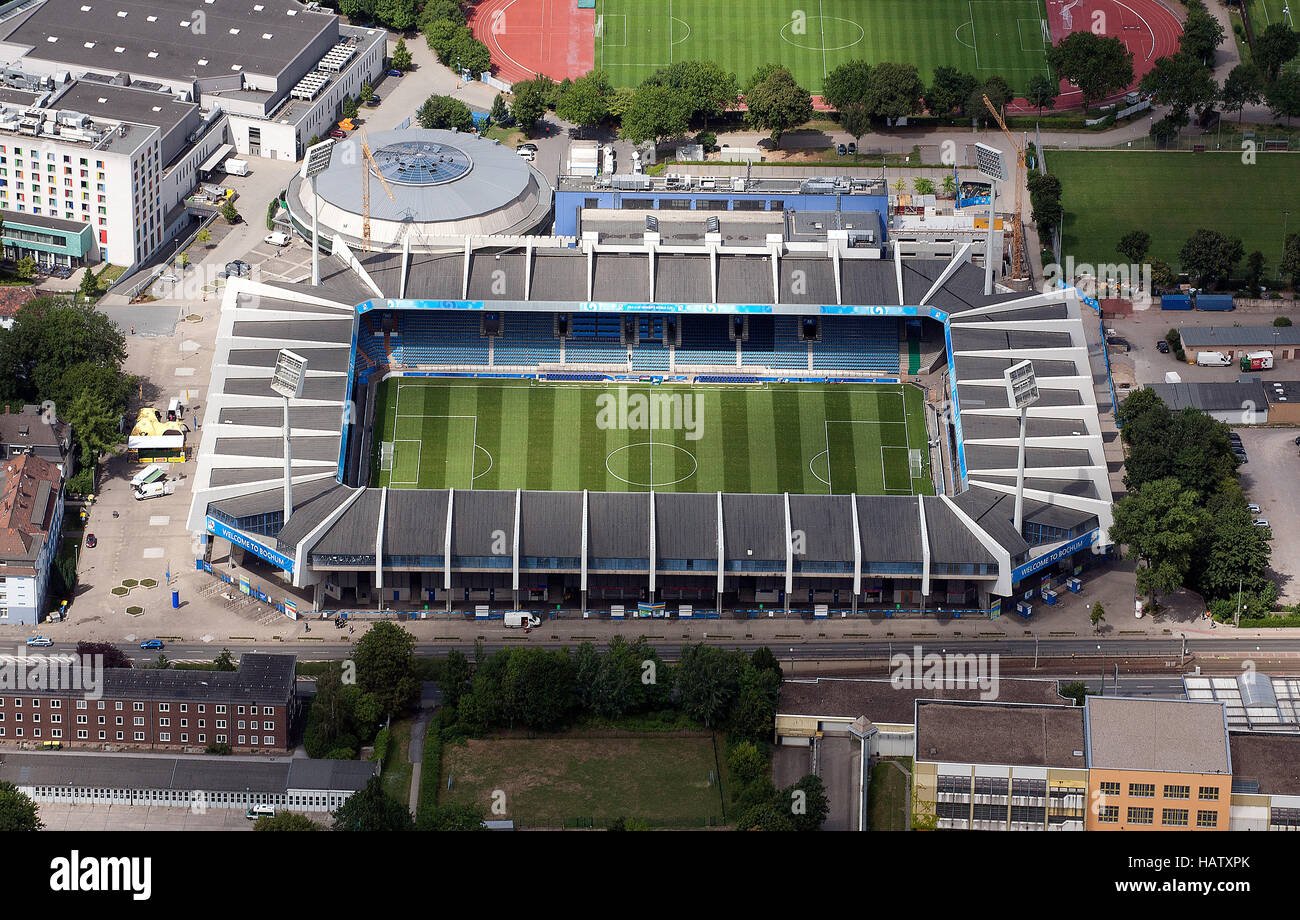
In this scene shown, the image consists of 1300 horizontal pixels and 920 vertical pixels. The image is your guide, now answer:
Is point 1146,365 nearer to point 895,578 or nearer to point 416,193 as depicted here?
point 895,578

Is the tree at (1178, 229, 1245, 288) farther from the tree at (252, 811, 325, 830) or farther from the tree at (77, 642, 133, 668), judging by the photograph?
the tree at (77, 642, 133, 668)

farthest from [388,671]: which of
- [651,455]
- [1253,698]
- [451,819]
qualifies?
[1253,698]

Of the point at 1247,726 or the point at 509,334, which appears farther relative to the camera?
the point at 509,334

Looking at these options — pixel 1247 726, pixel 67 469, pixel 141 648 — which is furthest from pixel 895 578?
pixel 67 469

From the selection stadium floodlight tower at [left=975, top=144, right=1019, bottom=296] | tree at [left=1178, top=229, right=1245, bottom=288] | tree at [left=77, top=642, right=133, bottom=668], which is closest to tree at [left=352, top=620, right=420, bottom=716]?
tree at [left=77, top=642, right=133, bottom=668]

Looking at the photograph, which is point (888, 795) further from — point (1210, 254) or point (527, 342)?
point (1210, 254)

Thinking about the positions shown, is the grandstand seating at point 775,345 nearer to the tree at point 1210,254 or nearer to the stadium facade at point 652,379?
the stadium facade at point 652,379

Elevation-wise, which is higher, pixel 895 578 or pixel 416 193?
pixel 416 193
